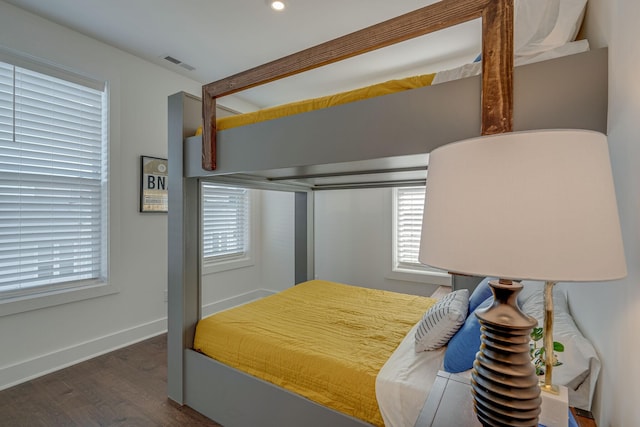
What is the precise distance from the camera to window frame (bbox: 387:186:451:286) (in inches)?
129

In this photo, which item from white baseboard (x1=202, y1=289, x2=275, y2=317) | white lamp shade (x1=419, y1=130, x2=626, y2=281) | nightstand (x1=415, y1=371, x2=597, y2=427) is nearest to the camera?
white lamp shade (x1=419, y1=130, x2=626, y2=281)

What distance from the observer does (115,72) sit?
2.73 m

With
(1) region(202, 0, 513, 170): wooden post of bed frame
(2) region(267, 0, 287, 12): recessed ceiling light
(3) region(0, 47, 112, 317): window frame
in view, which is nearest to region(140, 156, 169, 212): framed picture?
(3) region(0, 47, 112, 317): window frame

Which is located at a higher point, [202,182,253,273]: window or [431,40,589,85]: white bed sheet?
[431,40,589,85]: white bed sheet

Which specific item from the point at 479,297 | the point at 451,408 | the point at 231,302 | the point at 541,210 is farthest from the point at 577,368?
the point at 231,302

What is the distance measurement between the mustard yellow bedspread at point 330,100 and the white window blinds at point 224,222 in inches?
84.5

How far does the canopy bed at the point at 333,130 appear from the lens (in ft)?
3.00

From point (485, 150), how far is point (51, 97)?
319cm

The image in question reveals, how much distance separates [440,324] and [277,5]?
236 centimetres

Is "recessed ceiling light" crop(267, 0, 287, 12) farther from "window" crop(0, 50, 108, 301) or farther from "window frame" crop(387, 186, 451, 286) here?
"window frame" crop(387, 186, 451, 286)

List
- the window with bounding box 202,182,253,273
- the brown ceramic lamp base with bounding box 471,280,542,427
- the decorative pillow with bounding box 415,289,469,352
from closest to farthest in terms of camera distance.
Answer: the brown ceramic lamp base with bounding box 471,280,542,427 → the decorative pillow with bounding box 415,289,469,352 → the window with bounding box 202,182,253,273

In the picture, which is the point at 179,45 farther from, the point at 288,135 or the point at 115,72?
the point at 288,135

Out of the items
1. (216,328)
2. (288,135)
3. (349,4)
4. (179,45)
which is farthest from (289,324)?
(179,45)

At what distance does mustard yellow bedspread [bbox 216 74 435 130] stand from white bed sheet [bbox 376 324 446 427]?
117 cm
